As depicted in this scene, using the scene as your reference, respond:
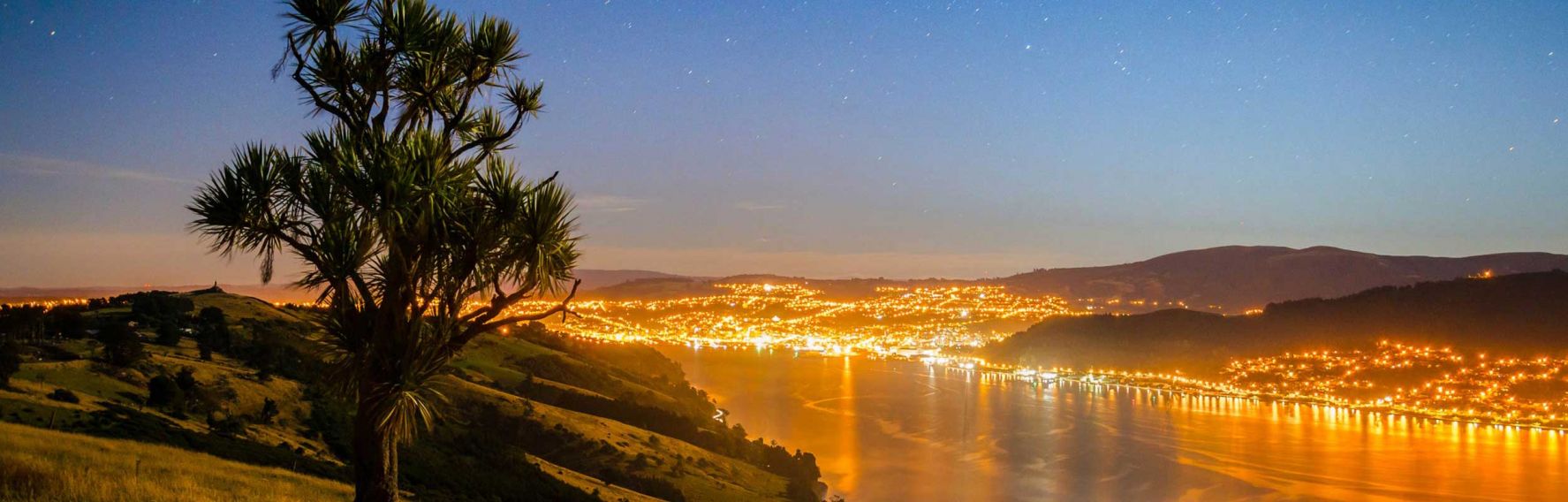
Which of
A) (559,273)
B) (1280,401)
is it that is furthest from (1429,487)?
(559,273)

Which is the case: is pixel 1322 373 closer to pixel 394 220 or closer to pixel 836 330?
pixel 836 330

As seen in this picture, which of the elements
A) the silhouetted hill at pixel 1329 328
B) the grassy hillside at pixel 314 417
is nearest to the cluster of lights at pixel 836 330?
the silhouetted hill at pixel 1329 328

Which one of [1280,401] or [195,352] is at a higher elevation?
[195,352]

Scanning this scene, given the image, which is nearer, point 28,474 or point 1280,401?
point 28,474

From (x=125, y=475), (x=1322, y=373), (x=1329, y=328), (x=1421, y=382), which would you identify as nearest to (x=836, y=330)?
(x=1329, y=328)

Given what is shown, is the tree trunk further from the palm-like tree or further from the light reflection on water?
the light reflection on water

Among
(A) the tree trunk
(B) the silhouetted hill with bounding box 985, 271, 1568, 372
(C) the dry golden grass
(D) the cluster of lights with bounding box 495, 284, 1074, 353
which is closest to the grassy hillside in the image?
(C) the dry golden grass

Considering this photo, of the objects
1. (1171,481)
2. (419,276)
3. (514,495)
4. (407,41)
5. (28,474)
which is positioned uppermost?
(407,41)

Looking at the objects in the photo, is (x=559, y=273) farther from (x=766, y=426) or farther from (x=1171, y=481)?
(x=766, y=426)
